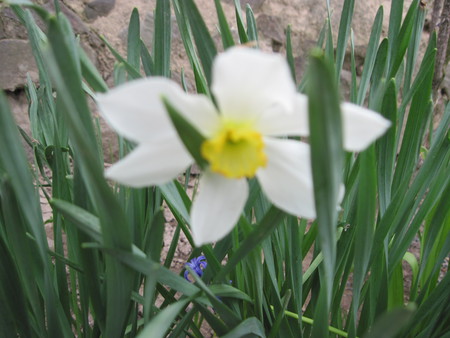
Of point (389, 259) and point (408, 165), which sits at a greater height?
point (408, 165)

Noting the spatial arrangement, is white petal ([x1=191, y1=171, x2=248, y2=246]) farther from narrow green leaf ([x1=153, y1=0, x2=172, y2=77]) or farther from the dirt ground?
the dirt ground

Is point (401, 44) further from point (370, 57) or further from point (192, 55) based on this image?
point (192, 55)

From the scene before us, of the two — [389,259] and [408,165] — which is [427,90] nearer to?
[408,165]

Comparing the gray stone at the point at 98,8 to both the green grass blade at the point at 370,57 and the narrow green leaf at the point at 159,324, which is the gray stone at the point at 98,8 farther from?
the narrow green leaf at the point at 159,324

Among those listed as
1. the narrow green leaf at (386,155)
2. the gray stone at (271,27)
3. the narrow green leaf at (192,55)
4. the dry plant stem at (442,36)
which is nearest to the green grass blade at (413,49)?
the narrow green leaf at (386,155)

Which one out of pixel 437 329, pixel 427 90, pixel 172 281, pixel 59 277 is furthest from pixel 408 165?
pixel 59 277

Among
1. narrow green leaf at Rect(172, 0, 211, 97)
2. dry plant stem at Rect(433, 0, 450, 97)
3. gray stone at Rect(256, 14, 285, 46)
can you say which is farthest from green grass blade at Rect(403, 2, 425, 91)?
gray stone at Rect(256, 14, 285, 46)
